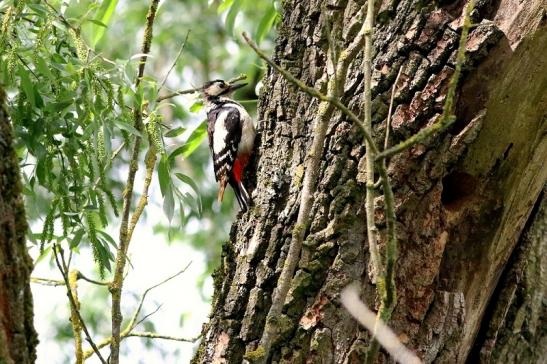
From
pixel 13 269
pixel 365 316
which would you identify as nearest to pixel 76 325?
pixel 365 316

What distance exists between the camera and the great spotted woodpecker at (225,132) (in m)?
4.63

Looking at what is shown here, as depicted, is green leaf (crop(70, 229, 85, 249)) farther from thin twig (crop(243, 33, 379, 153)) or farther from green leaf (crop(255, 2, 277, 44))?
green leaf (crop(255, 2, 277, 44))

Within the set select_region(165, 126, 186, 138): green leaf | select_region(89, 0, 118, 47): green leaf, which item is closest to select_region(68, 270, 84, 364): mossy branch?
select_region(165, 126, 186, 138): green leaf

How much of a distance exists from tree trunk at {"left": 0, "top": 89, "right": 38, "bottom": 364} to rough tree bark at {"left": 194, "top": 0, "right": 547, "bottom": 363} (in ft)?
2.73

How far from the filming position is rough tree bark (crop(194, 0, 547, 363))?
7.95ft

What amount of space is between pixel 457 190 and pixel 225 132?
2650 mm

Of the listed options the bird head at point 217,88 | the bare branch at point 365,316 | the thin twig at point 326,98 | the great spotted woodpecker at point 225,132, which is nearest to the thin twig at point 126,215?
the bare branch at point 365,316

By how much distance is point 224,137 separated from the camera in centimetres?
507

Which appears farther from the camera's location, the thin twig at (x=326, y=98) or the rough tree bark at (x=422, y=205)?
the rough tree bark at (x=422, y=205)

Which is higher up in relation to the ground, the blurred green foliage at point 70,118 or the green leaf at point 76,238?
the blurred green foliage at point 70,118

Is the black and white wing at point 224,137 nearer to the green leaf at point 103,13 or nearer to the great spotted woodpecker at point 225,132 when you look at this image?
the great spotted woodpecker at point 225,132

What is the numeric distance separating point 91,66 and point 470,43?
3.88 ft

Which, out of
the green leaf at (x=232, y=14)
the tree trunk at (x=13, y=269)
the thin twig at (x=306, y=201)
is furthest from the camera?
the green leaf at (x=232, y=14)

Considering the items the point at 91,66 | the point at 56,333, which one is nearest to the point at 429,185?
the point at 91,66
